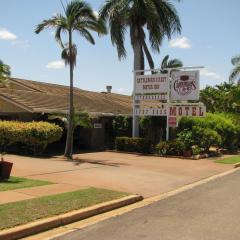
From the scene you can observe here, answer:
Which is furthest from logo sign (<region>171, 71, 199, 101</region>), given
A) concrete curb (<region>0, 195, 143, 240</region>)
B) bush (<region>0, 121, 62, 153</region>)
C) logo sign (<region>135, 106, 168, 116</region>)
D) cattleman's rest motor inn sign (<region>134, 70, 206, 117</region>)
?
concrete curb (<region>0, 195, 143, 240</region>)

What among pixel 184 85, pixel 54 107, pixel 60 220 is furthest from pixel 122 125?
pixel 60 220

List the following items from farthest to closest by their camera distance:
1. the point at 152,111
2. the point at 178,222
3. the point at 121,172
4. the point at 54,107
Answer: the point at 152,111, the point at 54,107, the point at 121,172, the point at 178,222

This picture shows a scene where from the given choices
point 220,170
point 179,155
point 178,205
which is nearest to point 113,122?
point 179,155

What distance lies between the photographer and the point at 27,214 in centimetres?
926

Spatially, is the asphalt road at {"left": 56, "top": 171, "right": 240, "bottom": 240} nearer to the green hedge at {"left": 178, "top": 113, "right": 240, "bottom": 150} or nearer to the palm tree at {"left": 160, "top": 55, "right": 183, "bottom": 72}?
the green hedge at {"left": 178, "top": 113, "right": 240, "bottom": 150}

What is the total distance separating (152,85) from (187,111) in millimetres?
3034

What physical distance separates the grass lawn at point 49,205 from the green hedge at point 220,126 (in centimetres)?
1754

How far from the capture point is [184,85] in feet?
92.4

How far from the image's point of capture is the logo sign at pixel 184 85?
2775cm

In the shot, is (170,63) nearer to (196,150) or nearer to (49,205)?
(196,150)

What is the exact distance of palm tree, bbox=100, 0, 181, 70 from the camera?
99.1 feet

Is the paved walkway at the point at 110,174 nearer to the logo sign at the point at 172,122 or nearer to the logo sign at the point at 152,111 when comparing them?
the logo sign at the point at 172,122

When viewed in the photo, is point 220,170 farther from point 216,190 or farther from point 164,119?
point 164,119

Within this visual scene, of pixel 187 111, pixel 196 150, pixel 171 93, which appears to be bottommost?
pixel 196 150
